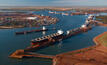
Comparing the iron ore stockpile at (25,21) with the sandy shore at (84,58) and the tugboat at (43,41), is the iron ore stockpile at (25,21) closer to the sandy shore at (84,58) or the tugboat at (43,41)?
the tugboat at (43,41)

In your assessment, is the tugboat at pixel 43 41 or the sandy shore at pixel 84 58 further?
the tugboat at pixel 43 41

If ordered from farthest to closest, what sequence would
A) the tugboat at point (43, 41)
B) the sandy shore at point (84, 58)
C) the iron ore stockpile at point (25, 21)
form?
the iron ore stockpile at point (25, 21) → the tugboat at point (43, 41) → the sandy shore at point (84, 58)

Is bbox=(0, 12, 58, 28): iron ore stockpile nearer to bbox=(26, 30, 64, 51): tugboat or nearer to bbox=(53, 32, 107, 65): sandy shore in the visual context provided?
bbox=(26, 30, 64, 51): tugboat

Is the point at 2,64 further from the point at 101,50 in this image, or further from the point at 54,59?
the point at 101,50

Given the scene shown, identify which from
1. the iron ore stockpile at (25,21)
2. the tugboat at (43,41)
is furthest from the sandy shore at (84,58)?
the iron ore stockpile at (25,21)

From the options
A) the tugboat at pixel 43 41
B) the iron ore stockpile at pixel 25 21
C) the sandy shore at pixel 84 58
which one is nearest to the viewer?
the sandy shore at pixel 84 58

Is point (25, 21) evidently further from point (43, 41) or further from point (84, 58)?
point (84, 58)

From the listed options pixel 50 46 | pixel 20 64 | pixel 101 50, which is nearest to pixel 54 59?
pixel 20 64

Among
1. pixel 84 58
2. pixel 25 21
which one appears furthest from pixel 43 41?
pixel 25 21

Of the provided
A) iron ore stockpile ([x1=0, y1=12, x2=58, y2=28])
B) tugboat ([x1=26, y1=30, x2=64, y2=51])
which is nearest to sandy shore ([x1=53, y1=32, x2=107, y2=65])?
tugboat ([x1=26, y1=30, x2=64, y2=51])

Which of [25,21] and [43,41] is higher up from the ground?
[25,21]

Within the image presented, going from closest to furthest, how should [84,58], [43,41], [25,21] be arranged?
[84,58] → [43,41] → [25,21]
